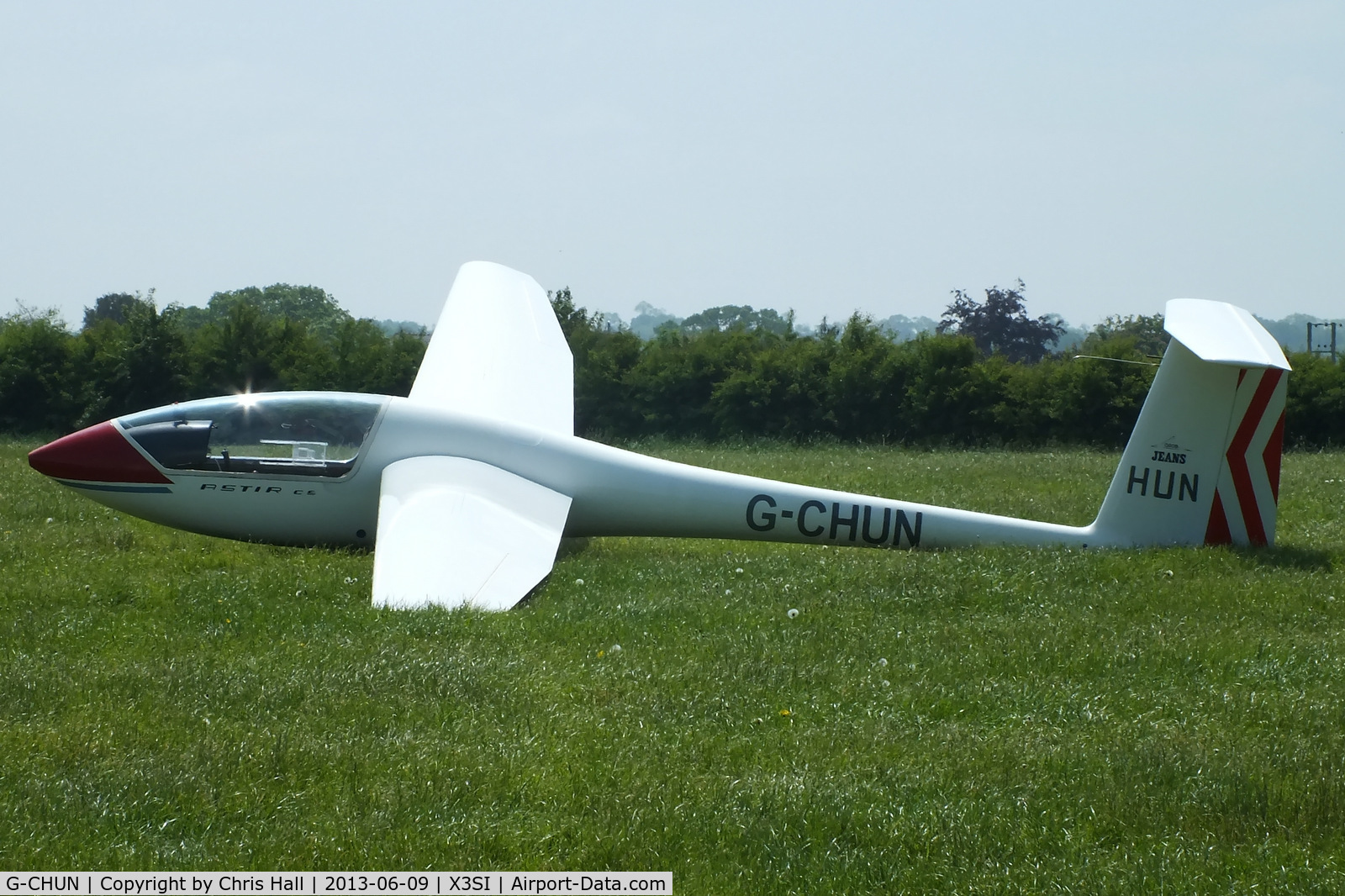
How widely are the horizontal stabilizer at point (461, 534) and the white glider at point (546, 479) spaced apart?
0.12 ft

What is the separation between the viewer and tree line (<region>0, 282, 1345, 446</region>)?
92.4 ft

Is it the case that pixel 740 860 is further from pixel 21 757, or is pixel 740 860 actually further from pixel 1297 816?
pixel 21 757

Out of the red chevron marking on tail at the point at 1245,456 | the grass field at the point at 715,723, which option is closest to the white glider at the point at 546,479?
the red chevron marking on tail at the point at 1245,456

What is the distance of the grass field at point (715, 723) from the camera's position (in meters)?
4.68

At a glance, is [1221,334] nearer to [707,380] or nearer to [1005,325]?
[707,380]

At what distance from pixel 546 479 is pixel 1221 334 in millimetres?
6504

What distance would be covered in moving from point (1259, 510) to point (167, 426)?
1083cm

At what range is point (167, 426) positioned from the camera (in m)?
11.8

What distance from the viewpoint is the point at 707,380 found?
99.8ft

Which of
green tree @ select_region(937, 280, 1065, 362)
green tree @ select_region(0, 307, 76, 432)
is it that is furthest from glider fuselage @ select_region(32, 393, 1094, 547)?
green tree @ select_region(937, 280, 1065, 362)

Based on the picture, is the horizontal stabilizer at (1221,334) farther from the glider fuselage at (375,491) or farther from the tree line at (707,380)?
the tree line at (707,380)

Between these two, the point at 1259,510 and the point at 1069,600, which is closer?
the point at 1069,600

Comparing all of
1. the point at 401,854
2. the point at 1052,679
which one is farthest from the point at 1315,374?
the point at 401,854

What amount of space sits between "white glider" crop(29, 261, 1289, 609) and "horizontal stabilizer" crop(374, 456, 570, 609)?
0.04 metres
